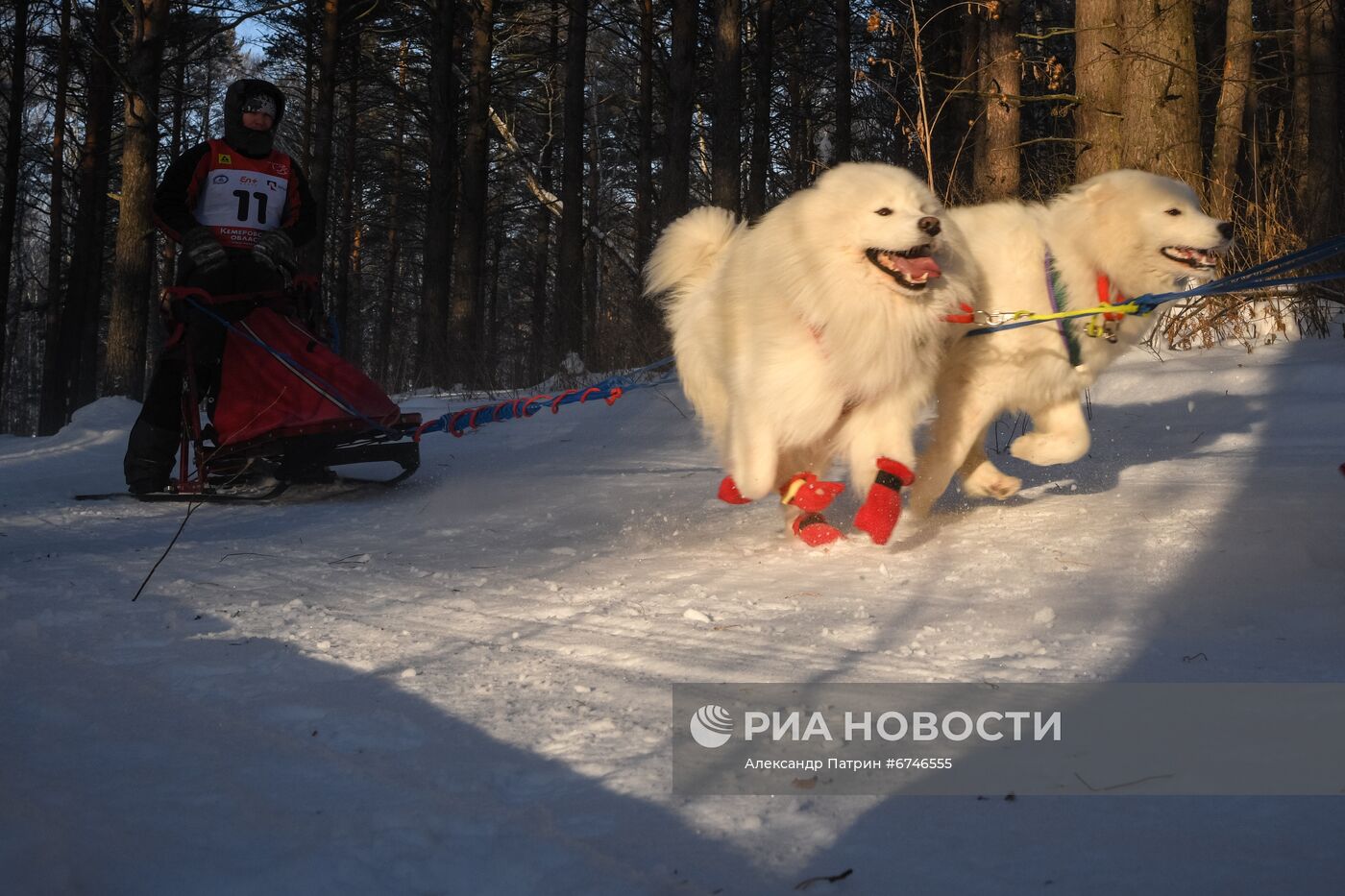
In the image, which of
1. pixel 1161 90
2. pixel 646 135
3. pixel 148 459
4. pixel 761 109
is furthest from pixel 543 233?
pixel 148 459

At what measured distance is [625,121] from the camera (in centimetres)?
2269

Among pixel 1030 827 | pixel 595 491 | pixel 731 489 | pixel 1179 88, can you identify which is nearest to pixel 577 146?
pixel 1179 88

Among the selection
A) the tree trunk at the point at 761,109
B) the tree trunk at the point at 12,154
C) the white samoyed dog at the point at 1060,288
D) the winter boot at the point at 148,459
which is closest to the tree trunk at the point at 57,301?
the tree trunk at the point at 12,154

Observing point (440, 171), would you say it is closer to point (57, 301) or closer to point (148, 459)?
point (57, 301)

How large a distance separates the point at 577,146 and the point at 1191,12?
8564 mm

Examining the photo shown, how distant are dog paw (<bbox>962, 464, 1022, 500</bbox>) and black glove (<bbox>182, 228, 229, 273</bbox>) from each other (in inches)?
138

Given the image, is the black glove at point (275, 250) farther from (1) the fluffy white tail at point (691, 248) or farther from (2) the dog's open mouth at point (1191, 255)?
(2) the dog's open mouth at point (1191, 255)

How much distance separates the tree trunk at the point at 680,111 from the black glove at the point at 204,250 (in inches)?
274

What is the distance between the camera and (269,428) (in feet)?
16.1

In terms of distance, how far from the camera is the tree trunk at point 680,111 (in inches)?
461

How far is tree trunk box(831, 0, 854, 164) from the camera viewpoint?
15.7m

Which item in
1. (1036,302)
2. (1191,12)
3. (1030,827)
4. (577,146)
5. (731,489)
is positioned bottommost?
(1030,827)

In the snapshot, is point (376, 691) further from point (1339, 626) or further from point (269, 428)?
point (269, 428)

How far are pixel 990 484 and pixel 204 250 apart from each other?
3.66 m
